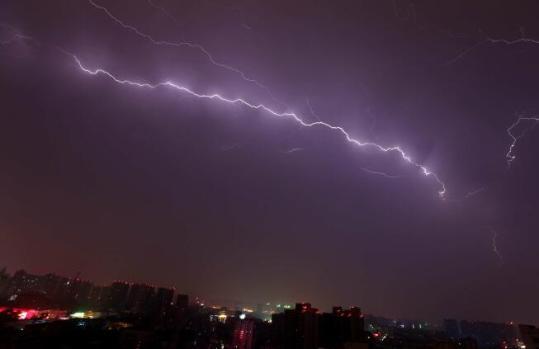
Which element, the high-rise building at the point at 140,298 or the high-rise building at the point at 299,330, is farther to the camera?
the high-rise building at the point at 140,298

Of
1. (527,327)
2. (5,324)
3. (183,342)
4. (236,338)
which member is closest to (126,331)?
(183,342)

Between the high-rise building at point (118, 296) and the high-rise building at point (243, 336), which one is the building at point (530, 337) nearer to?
the high-rise building at point (243, 336)

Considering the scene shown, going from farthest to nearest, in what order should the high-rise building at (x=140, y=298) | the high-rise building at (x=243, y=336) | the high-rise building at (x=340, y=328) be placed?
the high-rise building at (x=140, y=298) < the high-rise building at (x=340, y=328) < the high-rise building at (x=243, y=336)

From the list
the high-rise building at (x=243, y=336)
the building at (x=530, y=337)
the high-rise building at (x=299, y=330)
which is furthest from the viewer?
the high-rise building at (x=243, y=336)

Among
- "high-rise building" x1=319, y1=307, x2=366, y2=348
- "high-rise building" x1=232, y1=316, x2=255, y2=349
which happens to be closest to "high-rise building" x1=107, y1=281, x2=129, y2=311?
"high-rise building" x1=232, y1=316, x2=255, y2=349

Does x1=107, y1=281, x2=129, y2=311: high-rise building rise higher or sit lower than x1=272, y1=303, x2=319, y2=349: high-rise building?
higher

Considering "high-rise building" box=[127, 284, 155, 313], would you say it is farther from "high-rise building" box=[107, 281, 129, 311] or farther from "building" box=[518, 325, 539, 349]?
"building" box=[518, 325, 539, 349]

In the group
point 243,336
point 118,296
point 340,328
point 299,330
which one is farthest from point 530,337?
point 118,296

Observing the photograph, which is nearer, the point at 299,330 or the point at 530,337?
the point at 530,337

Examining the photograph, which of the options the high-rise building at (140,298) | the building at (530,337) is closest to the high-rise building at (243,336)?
the high-rise building at (140,298)

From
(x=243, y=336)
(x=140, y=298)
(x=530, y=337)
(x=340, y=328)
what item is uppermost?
(x=140, y=298)

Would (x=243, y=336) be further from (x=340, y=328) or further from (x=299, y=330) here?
(x=340, y=328)

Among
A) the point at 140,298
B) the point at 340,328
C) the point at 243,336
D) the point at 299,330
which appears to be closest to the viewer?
the point at 299,330

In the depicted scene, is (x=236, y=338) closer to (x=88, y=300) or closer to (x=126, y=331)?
(x=126, y=331)
